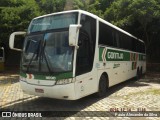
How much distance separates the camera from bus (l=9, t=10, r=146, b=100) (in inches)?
291

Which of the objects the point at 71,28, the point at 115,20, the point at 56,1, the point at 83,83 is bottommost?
the point at 83,83

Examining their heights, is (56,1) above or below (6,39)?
above

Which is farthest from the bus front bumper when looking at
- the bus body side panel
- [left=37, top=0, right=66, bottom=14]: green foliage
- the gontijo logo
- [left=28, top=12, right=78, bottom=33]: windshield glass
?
[left=37, top=0, right=66, bottom=14]: green foliage

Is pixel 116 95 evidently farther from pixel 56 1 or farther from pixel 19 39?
pixel 56 1

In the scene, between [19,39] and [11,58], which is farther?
[11,58]

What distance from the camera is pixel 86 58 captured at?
324 inches

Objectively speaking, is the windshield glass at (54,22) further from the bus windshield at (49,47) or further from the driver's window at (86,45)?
the driver's window at (86,45)

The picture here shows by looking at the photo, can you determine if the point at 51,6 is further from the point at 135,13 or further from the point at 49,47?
the point at 49,47

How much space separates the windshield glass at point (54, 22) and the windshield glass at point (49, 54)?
1.05 feet

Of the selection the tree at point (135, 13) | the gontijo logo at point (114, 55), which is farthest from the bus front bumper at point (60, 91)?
the tree at point (135, 13)

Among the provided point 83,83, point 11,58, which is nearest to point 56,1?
point 11,58

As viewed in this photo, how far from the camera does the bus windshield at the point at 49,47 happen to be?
747 cm

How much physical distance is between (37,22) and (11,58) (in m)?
18.1

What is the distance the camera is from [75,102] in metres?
9.01
